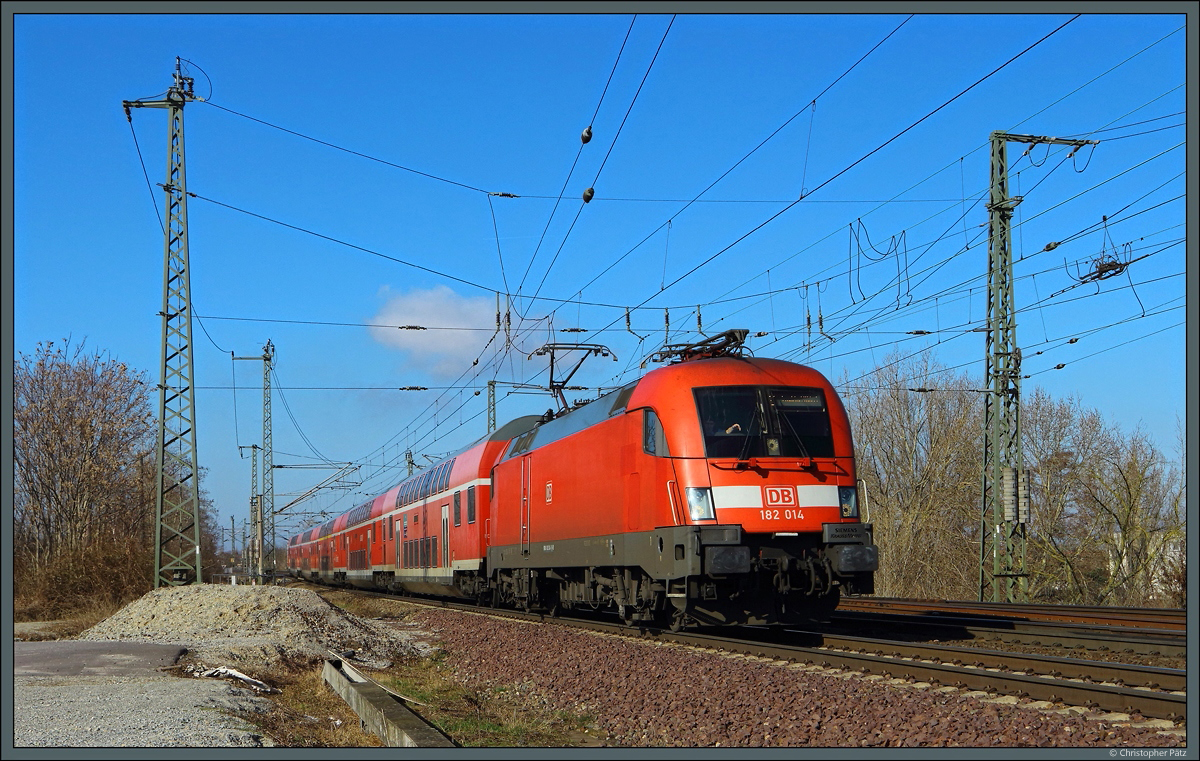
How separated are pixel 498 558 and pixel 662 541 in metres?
9.60

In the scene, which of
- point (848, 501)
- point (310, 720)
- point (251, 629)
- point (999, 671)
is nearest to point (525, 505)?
point (251, 629)

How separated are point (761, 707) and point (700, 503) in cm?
399

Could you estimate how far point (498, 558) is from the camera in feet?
72.9

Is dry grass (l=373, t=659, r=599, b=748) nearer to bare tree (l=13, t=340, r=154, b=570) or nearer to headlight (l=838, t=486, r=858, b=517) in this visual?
headlight (l=838, t=486, r=858, b=517)

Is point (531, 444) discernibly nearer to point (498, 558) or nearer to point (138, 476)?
point (498, 558)

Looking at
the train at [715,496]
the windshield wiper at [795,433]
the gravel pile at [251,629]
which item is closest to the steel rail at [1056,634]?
the train at [715,496]

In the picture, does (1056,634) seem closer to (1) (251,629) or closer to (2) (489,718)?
(2) (489,718)

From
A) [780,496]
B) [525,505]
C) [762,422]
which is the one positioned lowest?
[525,505]

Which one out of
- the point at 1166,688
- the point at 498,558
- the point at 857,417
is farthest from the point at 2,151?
the point at 857,417

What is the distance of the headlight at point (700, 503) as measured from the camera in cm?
1283

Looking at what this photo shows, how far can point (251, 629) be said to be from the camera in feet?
59.7

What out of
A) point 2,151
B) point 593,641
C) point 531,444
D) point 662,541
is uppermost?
point 2,151

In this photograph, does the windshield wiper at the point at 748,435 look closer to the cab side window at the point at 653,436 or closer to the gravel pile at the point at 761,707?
the cab side window at the point at 653,436

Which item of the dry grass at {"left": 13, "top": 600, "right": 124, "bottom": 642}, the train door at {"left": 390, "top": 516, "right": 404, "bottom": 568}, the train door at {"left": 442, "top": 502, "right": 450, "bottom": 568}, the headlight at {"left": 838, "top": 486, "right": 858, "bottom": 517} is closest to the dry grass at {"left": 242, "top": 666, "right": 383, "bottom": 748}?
the headlight at {"left": 838, "top": 486, "right": 858, "bottom": 517}
